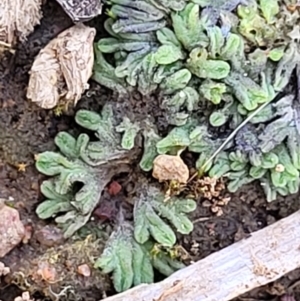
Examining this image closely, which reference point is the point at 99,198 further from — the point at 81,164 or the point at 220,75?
the point at 220,75

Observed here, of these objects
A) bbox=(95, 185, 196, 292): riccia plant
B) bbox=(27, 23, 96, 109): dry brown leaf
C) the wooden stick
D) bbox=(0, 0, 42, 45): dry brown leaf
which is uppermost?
bbox=(0, 0, 42, 45): dry brown leaf

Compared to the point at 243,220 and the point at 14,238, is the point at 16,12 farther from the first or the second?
the point at 243,220

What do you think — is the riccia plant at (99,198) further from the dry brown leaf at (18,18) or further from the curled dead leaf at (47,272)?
the dry brown leaf at (18,18)

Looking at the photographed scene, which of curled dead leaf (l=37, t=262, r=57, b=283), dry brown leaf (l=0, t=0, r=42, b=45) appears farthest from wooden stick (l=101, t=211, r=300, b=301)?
dry brown leaf (l=0, t=0, r=42, b=45)

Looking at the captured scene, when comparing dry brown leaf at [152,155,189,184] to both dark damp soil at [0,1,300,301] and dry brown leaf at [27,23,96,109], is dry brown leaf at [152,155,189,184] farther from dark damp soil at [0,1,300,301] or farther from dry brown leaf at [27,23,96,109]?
dry brown leaf at [27,23,96,109]

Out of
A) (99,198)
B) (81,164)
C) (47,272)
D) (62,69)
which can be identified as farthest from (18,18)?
(47,272)

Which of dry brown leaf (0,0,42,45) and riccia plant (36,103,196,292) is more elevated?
dry brown leaf (0,0,42,45)
